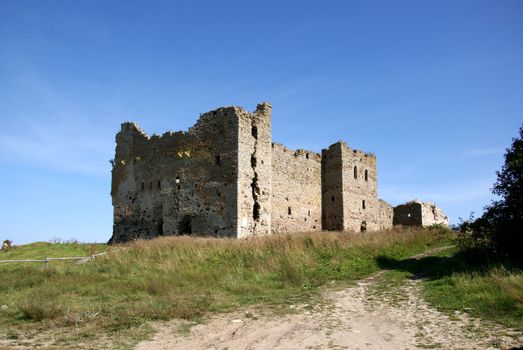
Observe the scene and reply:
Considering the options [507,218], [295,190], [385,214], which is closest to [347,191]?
[295,190]

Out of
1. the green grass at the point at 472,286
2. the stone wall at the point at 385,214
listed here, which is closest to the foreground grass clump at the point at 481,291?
the green grass at the point at 472,286

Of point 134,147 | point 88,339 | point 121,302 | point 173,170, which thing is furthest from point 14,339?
point 134,147

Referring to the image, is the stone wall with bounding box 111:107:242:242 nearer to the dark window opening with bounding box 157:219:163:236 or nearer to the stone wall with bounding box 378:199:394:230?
the dark window opening with bounding box 157:219:163:236

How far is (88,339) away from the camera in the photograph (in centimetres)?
904

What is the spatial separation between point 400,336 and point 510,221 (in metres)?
8.65

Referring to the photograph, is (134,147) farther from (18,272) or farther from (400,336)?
(400,336)

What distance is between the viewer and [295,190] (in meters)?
28.3

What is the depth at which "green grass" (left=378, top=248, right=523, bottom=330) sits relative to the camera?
989cm

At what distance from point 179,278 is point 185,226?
10.8 metres

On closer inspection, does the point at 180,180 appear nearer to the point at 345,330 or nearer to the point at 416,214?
the point at 345,330

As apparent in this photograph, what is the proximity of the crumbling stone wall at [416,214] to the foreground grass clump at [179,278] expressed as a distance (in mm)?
15047

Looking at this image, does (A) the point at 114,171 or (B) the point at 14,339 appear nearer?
(B) the point at 14,339

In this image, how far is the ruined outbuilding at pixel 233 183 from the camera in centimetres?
2322

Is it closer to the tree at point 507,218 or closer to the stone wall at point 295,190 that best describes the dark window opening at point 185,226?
the stone wall at point 295,190
